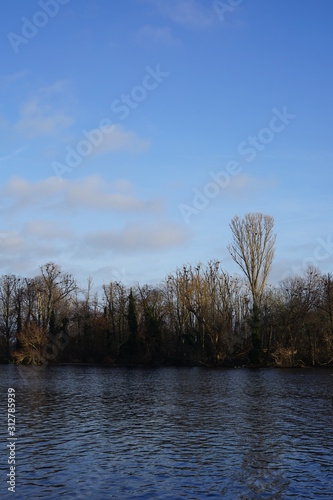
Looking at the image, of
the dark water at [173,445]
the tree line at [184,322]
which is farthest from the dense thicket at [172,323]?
the dark water at [173,445]

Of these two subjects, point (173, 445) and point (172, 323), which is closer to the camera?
point (173, 445)

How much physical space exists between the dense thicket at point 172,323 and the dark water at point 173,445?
25717 mm

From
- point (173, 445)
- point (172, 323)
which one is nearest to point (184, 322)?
point (172, 323)

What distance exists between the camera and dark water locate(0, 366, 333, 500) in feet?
43.4

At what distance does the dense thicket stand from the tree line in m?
0.13

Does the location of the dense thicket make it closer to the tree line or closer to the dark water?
the tree line

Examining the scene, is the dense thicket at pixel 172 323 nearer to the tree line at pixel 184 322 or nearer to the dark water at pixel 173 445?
the tree line at pixel 184 322

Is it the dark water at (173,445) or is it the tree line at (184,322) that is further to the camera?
the tree line at (184,322)

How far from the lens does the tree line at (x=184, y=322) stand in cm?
5878

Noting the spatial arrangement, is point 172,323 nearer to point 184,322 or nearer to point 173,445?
point 184,322

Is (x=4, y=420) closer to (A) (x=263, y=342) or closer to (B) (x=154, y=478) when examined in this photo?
(B) (x=154, y=478)

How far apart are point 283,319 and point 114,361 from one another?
86.5ft

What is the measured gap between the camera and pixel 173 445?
17906 mm

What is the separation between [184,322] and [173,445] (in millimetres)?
57200
